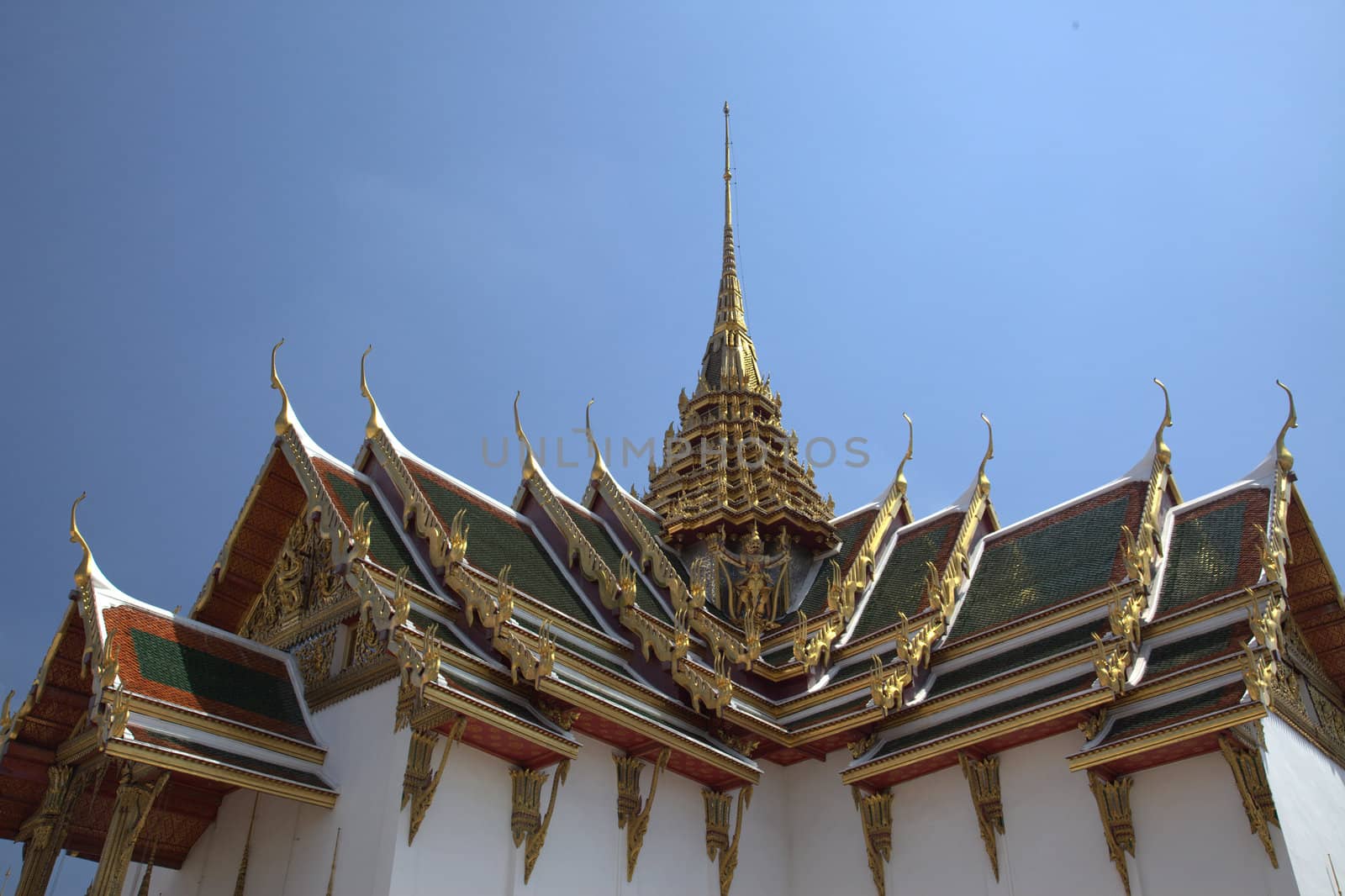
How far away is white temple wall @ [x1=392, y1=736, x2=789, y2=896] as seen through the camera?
31.2ft

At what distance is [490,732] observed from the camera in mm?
9820

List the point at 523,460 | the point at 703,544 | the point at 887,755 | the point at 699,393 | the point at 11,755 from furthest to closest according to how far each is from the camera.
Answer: the point at 699,393
the point at 703,544
the point at 523,460
the point at 887,755
the point at 11,755

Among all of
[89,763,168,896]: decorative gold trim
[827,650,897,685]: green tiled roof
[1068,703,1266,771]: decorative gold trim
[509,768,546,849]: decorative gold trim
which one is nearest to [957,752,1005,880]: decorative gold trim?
[1068,703,1266,771]: decorative gold trim

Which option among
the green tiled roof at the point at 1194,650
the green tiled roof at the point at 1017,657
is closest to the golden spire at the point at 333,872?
the green tiled roof at the point at 1017,657

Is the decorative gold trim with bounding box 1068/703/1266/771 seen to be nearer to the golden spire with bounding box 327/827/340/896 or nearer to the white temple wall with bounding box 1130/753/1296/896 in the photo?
the white temple wall with bounding box 1130/753/1296/896

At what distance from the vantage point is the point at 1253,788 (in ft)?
31.9

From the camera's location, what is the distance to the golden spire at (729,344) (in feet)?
66.0

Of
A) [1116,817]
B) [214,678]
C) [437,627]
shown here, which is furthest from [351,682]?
[1116,817]

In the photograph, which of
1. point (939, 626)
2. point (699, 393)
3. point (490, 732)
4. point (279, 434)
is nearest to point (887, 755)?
point (939, 626)

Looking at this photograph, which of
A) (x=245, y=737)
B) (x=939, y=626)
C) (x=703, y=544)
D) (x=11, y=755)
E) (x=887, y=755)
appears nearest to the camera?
(x=245, y=737)

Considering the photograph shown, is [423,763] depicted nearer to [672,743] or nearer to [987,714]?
[672,743]

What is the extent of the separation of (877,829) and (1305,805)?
3.64 m

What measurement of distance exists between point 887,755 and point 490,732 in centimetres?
381

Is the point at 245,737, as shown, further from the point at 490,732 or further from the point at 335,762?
the point at 490,732
